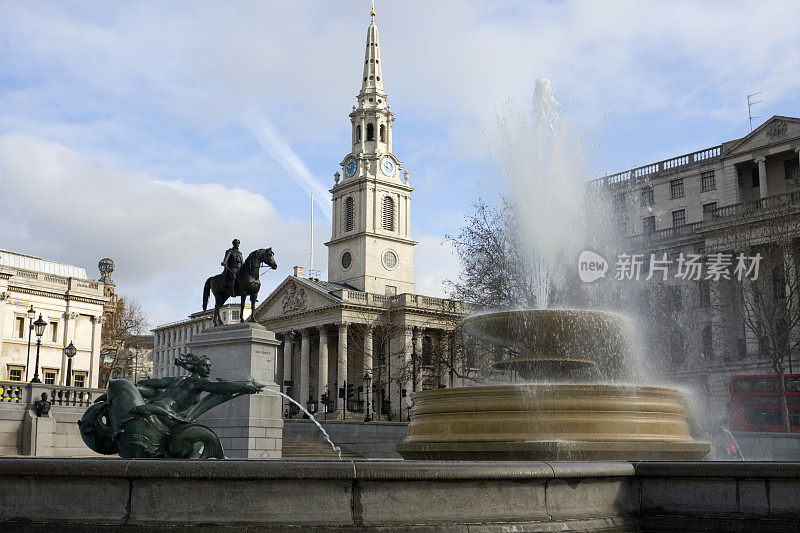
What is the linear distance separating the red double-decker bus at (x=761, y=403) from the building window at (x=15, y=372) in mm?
58255

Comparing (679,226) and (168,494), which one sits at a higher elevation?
(679,226)

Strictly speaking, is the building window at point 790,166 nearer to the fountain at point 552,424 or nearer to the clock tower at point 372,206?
the clock tower at point 372,206

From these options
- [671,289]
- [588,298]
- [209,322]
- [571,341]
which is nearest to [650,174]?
[671,289]

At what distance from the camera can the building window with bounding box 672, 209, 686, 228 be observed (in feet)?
205

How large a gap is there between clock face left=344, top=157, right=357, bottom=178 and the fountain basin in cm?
8692

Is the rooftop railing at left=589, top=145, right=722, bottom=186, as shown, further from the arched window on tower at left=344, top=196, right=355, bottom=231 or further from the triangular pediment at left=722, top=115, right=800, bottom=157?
the arched window on tower at left=344, top=196, right=355, bottom=231

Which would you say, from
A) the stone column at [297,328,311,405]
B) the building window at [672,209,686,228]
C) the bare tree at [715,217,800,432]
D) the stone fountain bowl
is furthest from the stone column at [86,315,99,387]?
the stone fountain bowl

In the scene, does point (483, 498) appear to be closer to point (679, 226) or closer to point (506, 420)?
point (506, 420)

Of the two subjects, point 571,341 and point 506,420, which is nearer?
point 506,420

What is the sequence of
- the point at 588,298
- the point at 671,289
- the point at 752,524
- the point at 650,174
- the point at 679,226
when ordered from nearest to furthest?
1. the point at 752,524
2. the point at 588,298
3. the point at 671,289
4. the point at 679,226
5. the point at 650,174

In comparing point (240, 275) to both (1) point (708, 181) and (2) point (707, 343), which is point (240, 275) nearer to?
(2) point (707, 343)

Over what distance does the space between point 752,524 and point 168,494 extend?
5.21m

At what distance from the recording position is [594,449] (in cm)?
1097

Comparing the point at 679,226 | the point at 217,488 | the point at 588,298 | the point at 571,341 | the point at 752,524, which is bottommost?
the point at 752,524
